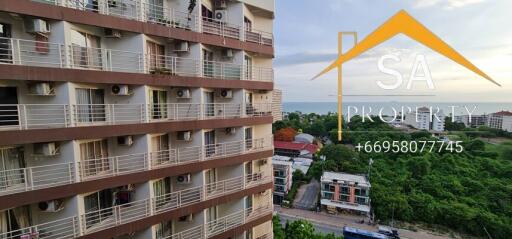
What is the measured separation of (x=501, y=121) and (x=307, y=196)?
1830 inches

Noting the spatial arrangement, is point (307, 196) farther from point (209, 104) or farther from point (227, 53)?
point (227, 53)

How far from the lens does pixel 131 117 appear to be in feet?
19.2

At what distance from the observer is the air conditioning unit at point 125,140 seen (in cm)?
584

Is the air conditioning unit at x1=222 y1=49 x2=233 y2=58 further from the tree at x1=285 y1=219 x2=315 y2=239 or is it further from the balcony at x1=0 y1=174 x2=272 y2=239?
the tree at x1=285 y1=219 x2=315 y2=239

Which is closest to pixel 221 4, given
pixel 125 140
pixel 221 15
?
pixel 221 15

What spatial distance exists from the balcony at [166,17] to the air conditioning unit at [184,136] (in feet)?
8.30

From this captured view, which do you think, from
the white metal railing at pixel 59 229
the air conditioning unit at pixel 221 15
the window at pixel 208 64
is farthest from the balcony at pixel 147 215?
the air conditioning unit at pixel 221 15

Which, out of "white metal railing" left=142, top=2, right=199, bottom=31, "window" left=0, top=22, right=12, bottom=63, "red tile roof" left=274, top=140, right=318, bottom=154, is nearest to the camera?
"window" left=0, top=22, right=12, bottom=63

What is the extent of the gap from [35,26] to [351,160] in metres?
34.0

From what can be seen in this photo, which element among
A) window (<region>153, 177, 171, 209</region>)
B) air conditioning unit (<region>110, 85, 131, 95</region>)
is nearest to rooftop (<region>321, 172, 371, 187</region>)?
window (<region>153, 177, 171, 209</region>)

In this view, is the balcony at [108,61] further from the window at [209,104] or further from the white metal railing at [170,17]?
the white metal railing at [170,17]

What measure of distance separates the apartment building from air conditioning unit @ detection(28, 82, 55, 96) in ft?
0.07

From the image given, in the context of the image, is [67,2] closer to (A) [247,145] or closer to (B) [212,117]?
(B) [212,117]

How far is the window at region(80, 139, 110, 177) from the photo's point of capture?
5.39 meters
